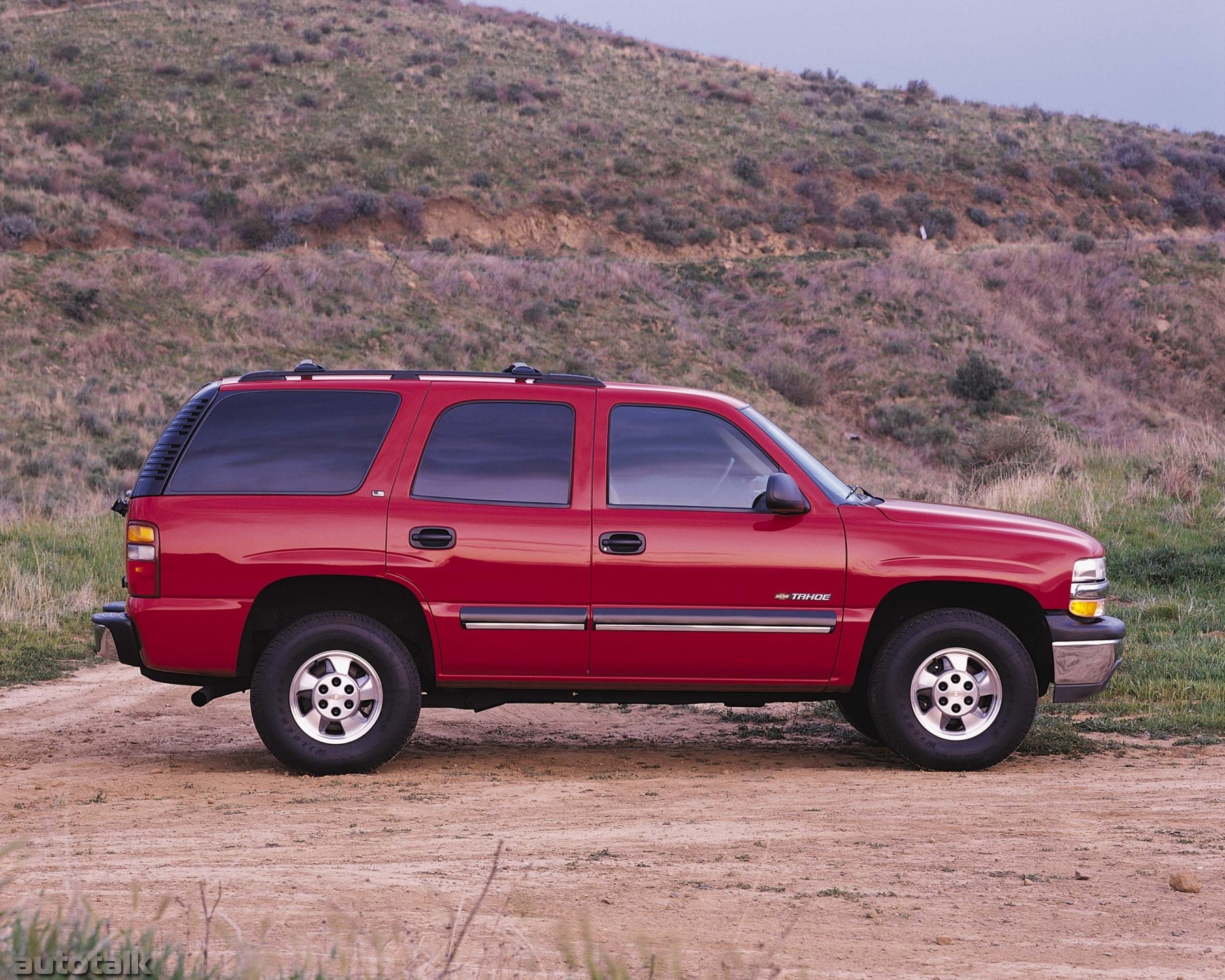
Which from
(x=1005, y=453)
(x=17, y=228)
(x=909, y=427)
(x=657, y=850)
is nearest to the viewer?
(x=657, y=850)

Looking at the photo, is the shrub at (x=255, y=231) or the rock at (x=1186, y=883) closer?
the rock at (x=1186, y=883)

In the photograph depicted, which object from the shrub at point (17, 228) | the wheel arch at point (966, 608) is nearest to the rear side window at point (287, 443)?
the wheel arch at point (966, 608)

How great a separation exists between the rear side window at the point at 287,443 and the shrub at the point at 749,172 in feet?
156

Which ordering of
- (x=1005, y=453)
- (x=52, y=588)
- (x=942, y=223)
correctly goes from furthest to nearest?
(x=942, y=223)
(x=1005, y=453)
(x=52, y=588)

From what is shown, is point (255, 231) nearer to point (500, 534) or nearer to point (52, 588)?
point (52, 588)

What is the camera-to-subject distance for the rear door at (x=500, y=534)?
21.9 ft

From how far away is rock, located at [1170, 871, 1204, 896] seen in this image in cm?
484

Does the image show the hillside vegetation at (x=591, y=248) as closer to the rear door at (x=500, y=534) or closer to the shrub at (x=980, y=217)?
the shrub at (x=980, y=217)

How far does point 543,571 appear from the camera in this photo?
A: 21.9 feet

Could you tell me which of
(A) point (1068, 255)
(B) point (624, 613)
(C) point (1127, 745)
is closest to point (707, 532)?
(B) point (624, 613)

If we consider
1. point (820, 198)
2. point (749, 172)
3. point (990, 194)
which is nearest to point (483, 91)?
point (749, 172)

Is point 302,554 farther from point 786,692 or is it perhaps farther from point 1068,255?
point 1068,255

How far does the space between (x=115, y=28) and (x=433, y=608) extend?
57760 millimetres

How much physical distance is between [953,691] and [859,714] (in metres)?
1.09
